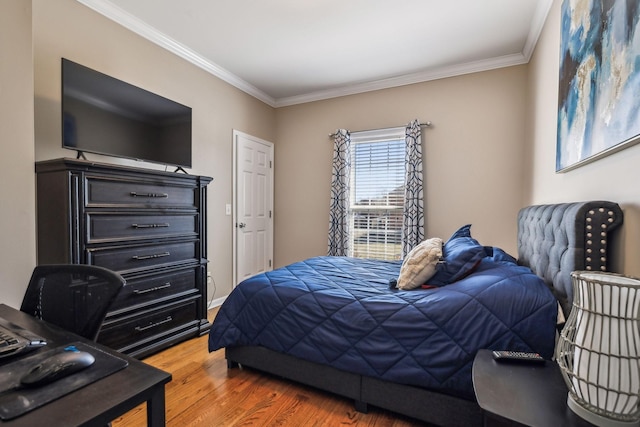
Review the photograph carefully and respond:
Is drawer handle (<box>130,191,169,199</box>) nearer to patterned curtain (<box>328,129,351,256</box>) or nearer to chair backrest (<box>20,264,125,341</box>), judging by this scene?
chair backrest (<box>20,264,125,341</box>)

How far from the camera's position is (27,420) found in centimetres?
57

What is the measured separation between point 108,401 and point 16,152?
69.0 inches

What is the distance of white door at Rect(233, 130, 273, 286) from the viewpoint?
150 inches

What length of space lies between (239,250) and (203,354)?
1594 millimetres

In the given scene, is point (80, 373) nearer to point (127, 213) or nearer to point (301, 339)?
point (301, 339)

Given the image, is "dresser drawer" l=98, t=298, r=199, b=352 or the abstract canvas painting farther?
"dresser drawer" l=98, t=298, r=199, b=352

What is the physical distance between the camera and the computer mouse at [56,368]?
2.21 ft

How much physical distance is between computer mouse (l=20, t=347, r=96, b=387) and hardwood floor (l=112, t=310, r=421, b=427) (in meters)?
1.13

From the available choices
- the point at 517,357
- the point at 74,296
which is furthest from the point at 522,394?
the point at 74,296

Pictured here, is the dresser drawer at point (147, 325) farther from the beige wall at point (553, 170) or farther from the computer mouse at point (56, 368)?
the beige wall at point (553, 170)

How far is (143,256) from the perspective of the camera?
7.38ft

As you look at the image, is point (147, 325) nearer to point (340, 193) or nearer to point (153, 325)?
point (153, 325)

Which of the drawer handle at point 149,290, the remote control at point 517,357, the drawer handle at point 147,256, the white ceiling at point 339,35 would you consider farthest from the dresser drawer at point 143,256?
the remote control at point 517,357

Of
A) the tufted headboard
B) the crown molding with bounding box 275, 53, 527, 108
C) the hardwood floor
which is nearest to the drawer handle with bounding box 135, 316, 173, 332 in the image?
the hardwood floor
